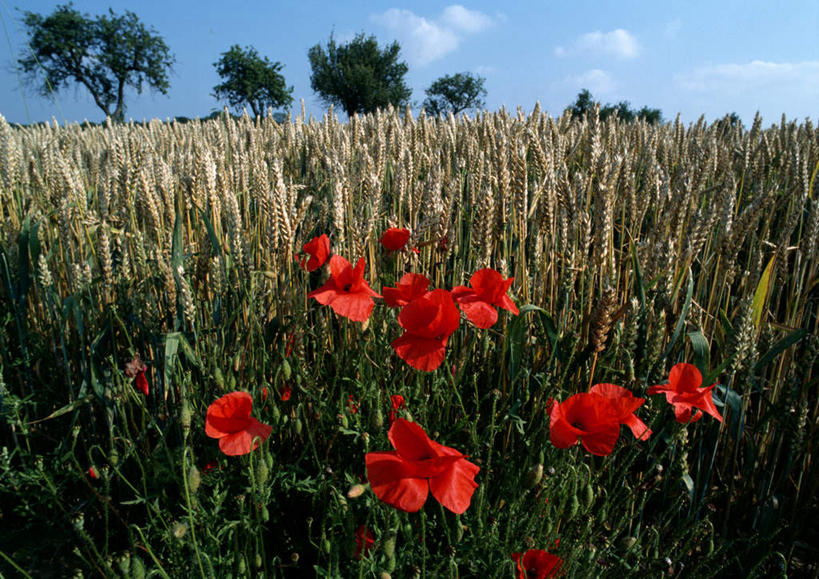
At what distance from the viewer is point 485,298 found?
994 millimetres

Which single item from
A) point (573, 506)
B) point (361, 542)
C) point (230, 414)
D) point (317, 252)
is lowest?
point (361, 542)

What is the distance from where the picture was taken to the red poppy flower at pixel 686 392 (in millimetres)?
903

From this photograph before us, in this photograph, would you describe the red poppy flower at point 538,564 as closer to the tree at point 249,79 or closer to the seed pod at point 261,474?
the seed pod at point 261,474

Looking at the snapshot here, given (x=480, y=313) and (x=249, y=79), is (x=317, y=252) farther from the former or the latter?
(x=249, y=79)

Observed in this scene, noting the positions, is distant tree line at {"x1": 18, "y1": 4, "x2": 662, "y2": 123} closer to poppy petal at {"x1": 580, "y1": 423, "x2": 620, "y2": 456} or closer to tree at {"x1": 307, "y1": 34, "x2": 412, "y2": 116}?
tree at {"x1": 307, "y1": 34, "x2": 412, "y2": 116}

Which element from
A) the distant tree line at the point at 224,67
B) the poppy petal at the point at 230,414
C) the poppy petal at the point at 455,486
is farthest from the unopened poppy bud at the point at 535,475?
the distant tree line at the point at 224,67

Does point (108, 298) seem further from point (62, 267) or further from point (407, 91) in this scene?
point (407, 91)

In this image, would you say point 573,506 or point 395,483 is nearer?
point 395,483

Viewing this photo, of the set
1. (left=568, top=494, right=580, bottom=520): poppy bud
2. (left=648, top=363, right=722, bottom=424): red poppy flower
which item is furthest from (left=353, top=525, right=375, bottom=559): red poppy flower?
(left=648, top=363, right=722, bottom=424): red poppy flower

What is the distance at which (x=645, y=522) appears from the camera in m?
1.32

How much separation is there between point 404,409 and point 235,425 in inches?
13.7

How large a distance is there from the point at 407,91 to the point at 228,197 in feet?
133

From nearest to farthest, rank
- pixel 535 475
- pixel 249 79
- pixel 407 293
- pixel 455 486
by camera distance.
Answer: pixel 455 486
pixel 535 475
pixel 407 293
pixel 249 79

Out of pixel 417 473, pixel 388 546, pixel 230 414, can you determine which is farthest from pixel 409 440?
pixel 230 414
